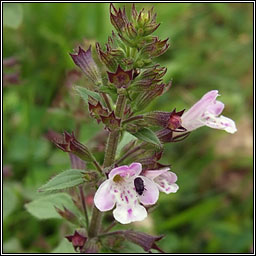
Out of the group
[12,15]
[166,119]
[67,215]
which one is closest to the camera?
[166,119]

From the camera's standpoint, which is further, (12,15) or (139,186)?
(12,15)

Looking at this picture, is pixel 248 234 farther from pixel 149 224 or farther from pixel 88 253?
pixel 88 253

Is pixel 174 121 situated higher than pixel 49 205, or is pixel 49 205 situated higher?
pixel 174 121

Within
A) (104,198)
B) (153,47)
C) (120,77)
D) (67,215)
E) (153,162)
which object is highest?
(153,47)

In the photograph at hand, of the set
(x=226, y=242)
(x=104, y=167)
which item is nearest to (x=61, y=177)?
(x=104, y=167)

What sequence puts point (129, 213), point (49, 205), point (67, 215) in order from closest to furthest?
1. point (129, 213)
2. point (67, 215)
3. point (49, 205)

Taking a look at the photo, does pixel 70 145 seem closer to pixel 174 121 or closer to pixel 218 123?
pixel 174 121

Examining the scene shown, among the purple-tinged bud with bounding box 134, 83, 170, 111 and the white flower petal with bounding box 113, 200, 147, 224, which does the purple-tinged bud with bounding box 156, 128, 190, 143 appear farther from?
the white flower petal with bounding box 113, 200, 147, 224

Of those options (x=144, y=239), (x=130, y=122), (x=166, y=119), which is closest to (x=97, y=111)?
(x=130, y=122)
